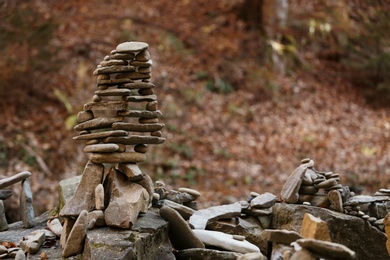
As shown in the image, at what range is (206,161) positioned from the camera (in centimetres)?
1259

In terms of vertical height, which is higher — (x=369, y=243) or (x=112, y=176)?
(x=112, y=176)

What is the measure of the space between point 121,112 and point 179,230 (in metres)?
1.42

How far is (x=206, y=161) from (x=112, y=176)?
23.7 ft

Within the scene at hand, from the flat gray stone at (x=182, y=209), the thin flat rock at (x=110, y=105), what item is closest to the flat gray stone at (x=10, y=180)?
the thin flat rock at (x=110, y=105)

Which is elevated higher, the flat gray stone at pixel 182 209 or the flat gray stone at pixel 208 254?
the flat gray stone at pixel 182 209

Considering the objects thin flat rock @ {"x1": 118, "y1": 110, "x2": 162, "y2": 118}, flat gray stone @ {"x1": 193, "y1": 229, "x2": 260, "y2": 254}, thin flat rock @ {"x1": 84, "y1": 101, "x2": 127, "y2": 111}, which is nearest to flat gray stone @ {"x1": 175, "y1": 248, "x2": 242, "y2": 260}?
flat gray stone @ {"x1": 193, "y1": 229, "x2": 260, "y2": 254}

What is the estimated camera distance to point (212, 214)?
20.2 ft

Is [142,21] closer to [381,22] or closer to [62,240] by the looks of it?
[381,22]

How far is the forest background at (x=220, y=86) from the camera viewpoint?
12.0 m

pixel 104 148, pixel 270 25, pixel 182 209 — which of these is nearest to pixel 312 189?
pixel 182 209

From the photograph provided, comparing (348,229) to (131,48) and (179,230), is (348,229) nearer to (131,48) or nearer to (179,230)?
(179,230)

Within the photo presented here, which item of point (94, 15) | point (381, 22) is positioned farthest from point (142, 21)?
point (381, 22)

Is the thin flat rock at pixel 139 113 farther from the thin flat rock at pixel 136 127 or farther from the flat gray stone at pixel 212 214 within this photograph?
the flat gray stone at pixel 212 214

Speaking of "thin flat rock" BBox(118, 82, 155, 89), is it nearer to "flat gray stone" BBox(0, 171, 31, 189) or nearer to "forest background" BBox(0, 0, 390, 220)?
"flat gray stone" BBox(0, 171, 31, 189)
